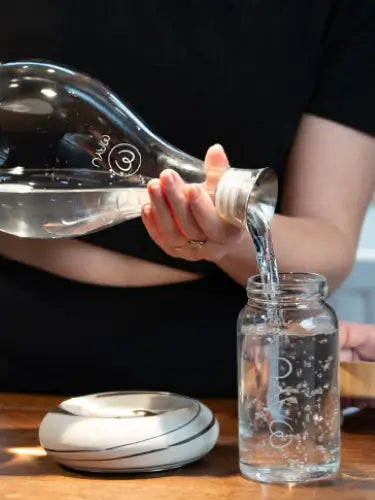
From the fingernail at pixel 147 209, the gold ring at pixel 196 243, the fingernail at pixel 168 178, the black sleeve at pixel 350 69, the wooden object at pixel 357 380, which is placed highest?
the black sleeve at pixel 350 69

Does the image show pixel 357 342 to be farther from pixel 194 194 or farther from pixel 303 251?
pixel 194 194

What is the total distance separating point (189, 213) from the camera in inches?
30.3

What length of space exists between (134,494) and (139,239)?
1.29ft

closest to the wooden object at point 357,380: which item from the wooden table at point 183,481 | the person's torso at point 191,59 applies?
the wooden table at point 183,481

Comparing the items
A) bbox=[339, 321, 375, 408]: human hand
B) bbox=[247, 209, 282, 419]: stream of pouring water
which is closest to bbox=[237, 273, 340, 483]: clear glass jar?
bbox=[247, 209, 282, 419]: stream of pouring water

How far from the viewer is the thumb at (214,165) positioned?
0.77 meters

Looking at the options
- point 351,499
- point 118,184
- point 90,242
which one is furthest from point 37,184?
point 351,499

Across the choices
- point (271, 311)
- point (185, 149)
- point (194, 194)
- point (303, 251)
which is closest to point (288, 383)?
point (271, 311)

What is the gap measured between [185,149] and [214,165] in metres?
0.33

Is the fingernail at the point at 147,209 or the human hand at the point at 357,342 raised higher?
the fingernail at the point at 147,209

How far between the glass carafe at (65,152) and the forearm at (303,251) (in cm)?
13

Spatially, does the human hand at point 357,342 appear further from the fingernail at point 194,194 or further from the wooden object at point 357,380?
the fingernail at point 194,194

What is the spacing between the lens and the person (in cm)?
108

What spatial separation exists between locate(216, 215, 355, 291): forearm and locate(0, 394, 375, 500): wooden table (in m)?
0.18
